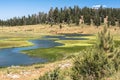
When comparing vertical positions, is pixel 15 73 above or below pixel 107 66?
below

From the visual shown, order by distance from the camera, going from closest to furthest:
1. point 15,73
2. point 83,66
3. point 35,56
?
1. point 83,66
2. point 15,73
3. point 35,56

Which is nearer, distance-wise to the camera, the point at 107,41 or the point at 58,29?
the point at 107,41

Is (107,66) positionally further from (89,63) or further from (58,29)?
(58,29)

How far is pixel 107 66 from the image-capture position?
75.0 feet

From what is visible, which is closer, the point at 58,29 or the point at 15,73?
the point at 15,73

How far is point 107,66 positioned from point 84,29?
17212 cm

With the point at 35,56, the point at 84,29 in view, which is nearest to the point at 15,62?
the point at 35,56

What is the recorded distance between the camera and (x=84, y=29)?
638ft

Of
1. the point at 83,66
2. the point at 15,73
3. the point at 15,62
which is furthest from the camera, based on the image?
the point at 15,62

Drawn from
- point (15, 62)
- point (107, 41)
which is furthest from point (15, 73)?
point (15, 62)

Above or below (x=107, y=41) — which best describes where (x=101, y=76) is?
below

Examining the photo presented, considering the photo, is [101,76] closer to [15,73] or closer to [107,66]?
[107,66]

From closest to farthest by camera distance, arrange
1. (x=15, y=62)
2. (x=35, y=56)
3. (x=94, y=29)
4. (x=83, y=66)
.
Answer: (x=83, y=66)
(x=15, y=62)
(x=35, y=56)
(x=94, y=29)

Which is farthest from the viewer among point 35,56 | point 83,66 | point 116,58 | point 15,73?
point 35,56
